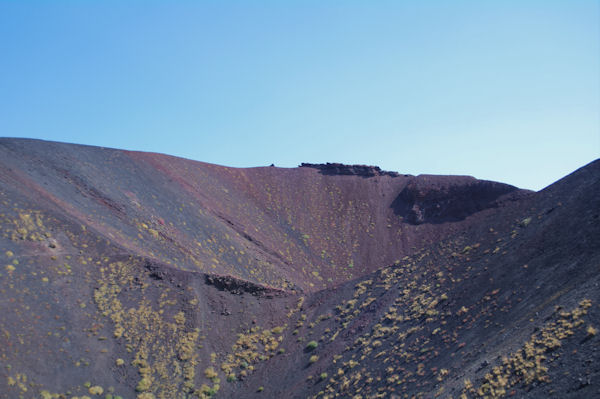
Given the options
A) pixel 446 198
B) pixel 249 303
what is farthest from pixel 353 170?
pixel 249 303

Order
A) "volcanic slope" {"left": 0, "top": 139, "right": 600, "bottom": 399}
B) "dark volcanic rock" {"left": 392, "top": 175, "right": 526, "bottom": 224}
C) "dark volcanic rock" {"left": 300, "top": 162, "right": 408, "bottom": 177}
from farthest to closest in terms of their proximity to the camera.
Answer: "dark volcanic rock" {"left": 300, "top": 162, "right": 408, "bottom": 177}
"dark volcanic rock" {"left": 392, "top": 175, "right": 526, "bottom": 224}
"volcanic slope" {"left": 0, "top": 139, "right": 600, "bottom": 399}

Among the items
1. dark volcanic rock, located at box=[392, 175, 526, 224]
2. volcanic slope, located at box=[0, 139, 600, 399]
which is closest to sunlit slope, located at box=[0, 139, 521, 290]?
dark volcanic rock, located at box=[392, 175, 526, 224]

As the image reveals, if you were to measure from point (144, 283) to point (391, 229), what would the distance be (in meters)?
32.8

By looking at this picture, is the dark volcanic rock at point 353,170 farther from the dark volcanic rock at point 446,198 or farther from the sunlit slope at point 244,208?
the dark volcanic rock at point 446,198

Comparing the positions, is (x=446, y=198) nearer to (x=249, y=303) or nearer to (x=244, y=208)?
(x=244, y=208)

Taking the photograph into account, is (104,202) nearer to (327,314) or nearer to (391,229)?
(327,314)

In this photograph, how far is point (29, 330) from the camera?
77.8 feet

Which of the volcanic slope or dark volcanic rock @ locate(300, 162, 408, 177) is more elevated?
dark volcanic rock @ locate(300, 162, 408, 177)

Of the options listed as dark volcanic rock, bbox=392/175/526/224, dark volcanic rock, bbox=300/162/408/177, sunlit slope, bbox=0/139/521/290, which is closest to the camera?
Result: sunlit slope, bbox=0/139/521/290

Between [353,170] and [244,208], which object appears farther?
[353,170]

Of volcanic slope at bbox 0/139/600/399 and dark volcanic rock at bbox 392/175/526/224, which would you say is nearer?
volcanic slope at bbox 0/139/600/399

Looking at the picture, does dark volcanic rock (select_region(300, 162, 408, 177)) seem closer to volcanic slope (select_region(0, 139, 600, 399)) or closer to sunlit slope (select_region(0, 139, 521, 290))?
sunlit slope (select_region(0, 139, 521, 290))

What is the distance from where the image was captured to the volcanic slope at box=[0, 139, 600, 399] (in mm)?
19125

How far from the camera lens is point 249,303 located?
33.0m
